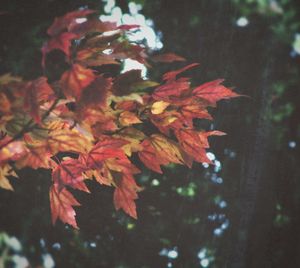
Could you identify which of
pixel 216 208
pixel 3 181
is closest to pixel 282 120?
pixel 216 208

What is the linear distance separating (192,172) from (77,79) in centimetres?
256

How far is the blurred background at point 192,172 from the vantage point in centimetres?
285

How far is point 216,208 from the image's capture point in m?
3.29

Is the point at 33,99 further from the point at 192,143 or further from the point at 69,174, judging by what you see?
the point at 192,143

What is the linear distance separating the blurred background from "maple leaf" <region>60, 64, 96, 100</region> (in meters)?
2.13

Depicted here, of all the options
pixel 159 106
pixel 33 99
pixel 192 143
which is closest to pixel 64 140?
pixel 33 99

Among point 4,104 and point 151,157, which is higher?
point 4,104

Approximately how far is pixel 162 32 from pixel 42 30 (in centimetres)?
108

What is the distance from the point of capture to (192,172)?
3.27m

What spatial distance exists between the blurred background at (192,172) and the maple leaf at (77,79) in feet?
6.99

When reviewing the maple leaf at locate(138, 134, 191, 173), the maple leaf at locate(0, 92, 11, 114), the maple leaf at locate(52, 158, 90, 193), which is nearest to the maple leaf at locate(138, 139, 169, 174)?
the maple leaf at locate(138, 134, 191, 173)

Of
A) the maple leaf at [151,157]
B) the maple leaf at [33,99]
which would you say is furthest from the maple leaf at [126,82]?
the maple leaf at [151,157]

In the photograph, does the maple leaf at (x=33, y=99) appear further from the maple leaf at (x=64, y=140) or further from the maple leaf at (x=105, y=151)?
the maple leaf at (x=105, y=151)

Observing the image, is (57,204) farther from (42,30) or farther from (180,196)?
(180,196)
